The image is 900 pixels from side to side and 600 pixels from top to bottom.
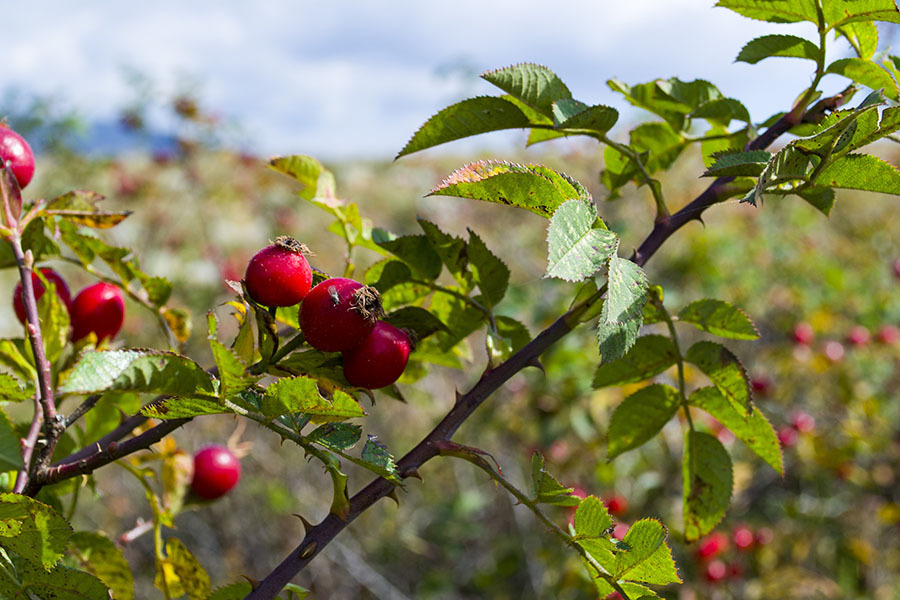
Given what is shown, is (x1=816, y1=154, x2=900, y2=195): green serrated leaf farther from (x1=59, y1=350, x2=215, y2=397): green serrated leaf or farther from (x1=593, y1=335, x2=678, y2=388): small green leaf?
(x1=59, y1=350, x2=215, y2=397): green serrated leaf

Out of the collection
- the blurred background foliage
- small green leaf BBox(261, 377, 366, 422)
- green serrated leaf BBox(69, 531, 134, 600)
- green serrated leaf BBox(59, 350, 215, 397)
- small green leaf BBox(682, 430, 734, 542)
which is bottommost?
the blurred background foliage

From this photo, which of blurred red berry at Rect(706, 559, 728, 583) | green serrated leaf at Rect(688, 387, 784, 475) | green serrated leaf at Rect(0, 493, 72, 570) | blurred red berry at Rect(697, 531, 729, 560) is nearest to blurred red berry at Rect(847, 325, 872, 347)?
blurred red berry at Rect(697, 531, 729, 560)

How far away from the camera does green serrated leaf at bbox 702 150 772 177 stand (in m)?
0.71

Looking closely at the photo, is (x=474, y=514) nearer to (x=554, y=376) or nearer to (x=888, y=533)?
(x=554, y=376)

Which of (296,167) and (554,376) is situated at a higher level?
(296,167)

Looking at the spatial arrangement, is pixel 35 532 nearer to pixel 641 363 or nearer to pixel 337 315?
pixel 337 315

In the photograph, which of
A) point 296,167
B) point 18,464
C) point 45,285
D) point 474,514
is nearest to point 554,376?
point 474,514

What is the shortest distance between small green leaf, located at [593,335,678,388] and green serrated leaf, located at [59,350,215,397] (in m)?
0.59

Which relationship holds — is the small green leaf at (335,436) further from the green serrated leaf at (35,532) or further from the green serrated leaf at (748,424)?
the green serrated leaf at (748,424)

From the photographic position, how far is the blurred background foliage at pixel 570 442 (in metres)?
3.05

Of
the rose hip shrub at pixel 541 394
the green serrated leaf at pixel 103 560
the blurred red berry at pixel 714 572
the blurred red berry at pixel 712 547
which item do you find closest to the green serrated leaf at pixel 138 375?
the rose hip shrub at pixel 541 394

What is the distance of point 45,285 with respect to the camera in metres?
0.93

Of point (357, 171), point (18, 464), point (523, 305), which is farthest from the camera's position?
point (357, 171)

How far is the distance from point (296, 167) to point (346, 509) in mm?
514
